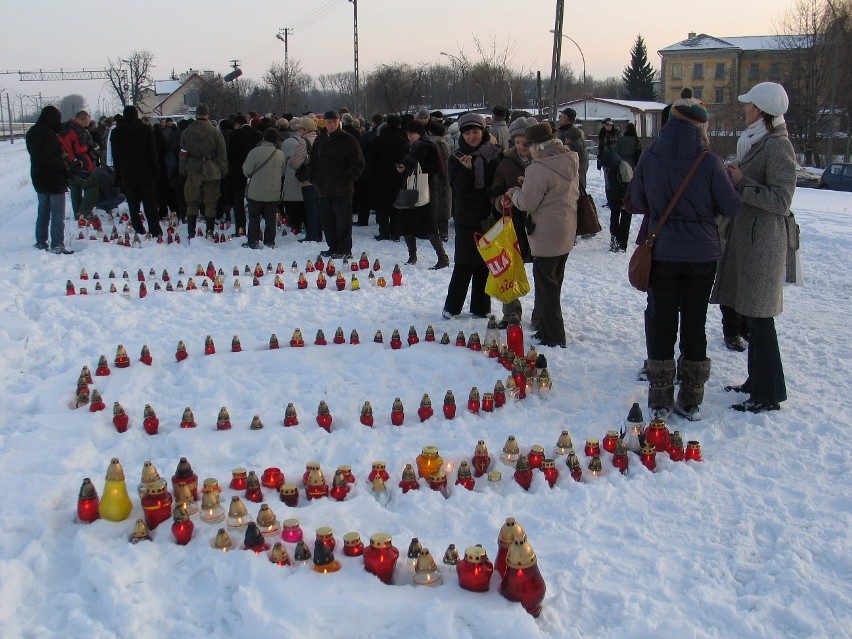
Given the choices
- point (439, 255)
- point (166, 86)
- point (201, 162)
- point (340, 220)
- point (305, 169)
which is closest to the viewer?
Result: point (439, 255)

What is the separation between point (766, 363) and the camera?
580cm

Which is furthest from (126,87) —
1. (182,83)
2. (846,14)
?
(846,14)

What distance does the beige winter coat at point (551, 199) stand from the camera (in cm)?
701

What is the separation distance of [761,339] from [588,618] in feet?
10.4

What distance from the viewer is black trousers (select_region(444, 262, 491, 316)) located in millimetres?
8180

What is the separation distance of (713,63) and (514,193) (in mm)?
81445

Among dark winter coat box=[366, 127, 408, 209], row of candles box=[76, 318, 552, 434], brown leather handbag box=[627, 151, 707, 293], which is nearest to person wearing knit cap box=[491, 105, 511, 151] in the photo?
dark winter coat box=[366, 127, 408, 209]

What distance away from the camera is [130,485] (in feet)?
15.1

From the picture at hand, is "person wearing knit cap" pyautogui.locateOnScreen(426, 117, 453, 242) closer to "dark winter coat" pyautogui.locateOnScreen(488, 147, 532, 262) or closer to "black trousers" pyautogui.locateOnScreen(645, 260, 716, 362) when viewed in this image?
"dark winter coat" pyautogui.locateOnScreen(488, 147, 532, 262)

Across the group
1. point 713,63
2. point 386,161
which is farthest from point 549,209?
point 713,63

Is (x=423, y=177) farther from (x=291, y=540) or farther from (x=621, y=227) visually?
(x=291, y=540)

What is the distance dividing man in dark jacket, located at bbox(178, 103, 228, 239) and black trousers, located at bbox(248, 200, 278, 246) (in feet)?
3.36

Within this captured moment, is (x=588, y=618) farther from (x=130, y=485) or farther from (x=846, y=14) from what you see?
(x=846, y=14)

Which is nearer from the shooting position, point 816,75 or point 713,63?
point 816,75
